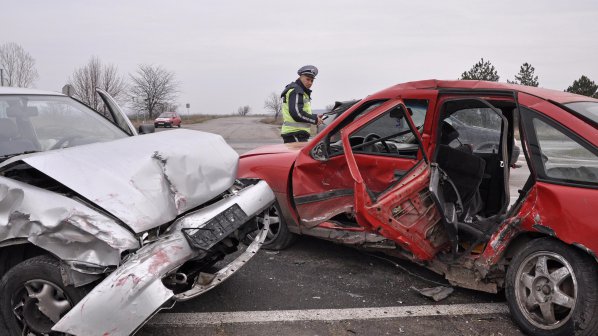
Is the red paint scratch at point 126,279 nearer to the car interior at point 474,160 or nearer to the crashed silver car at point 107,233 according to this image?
the crashed silver car at point 107,233

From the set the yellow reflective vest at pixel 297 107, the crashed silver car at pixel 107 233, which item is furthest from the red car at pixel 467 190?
the yellow reflective vest at pixel 297 107

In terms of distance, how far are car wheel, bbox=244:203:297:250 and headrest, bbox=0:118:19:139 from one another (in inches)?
88.8

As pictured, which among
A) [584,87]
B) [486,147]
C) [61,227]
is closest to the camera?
[61,227]

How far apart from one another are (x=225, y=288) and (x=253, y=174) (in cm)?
132

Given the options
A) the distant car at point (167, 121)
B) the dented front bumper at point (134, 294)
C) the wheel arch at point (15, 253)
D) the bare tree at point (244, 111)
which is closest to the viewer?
the dented front bumper at point (134, 294)

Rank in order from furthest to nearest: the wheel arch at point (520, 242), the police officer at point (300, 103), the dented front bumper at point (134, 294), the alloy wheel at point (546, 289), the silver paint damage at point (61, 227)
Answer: the police officer at point (300, 103) → the wheel arch at point (520, 242) → the alloy wheel at point (546, 289) → the silver paint damage at point (61, 227) → the dented front bumper at point (134, 294)

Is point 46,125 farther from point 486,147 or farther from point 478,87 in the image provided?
point 486,147

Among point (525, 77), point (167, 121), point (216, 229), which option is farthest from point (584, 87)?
point (216, 229)

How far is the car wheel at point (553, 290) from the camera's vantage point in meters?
2.74

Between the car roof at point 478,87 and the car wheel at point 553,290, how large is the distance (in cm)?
106

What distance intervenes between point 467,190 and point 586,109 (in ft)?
3.86

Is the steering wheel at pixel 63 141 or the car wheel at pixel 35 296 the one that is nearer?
the car wheel at pixel 35 296

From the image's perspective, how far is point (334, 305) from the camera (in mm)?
3566

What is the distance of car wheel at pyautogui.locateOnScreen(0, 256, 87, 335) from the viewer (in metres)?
2.55
